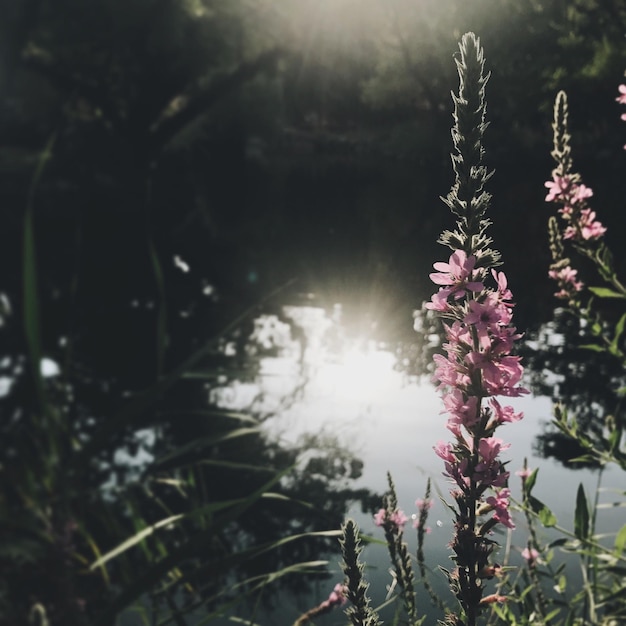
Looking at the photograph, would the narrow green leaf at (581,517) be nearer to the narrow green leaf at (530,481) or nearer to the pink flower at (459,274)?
the narrow green leaf at (530,481)

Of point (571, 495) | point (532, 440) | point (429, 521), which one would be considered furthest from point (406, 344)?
point (429, 521)

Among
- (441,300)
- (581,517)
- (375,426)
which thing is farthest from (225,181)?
(441,300)

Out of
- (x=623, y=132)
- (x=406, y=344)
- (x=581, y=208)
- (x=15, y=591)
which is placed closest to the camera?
(x=15, y=591)

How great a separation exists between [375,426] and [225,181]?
28.4m

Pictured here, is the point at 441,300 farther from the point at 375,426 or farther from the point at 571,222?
the point at 375,426

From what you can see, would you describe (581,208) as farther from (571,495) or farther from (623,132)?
(623,132)

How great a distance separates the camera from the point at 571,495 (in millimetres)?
4758

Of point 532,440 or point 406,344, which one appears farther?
point 406,344

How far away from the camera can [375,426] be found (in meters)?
6.45

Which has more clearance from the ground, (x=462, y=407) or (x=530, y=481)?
(x=462, y=407)

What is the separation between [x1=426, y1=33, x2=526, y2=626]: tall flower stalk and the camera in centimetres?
133

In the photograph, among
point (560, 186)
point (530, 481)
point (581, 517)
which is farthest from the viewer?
point (560, 186)

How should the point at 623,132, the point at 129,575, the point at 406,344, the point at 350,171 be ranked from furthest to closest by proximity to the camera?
the point at 350,171
the point at 623,132
the point at 406,344
the point at 129,575

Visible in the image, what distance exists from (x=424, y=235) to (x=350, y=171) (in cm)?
1945
